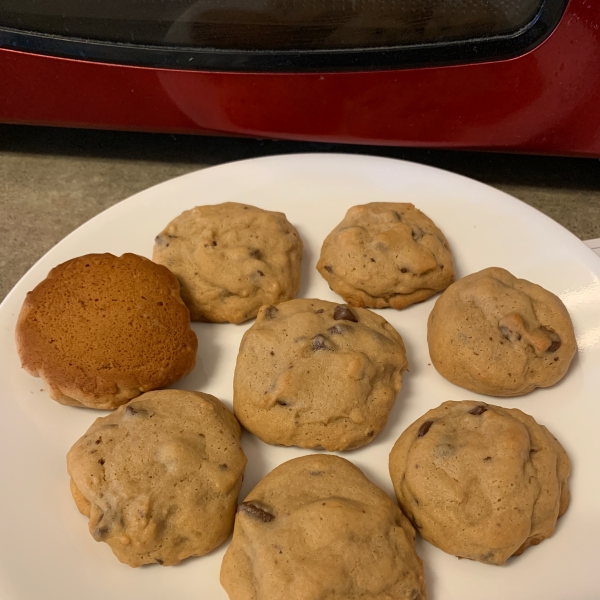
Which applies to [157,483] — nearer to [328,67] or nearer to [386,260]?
[386,260]

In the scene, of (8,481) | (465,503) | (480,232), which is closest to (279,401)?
(465,503)

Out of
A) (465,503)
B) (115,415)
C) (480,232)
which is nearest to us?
(465,503)

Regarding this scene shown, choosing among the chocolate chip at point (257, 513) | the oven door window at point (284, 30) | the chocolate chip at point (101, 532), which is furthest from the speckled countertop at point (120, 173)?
the chocolate chip at point (257, 513)

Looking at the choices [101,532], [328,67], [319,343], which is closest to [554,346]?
[319,343]

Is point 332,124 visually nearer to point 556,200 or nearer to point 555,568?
point 556,200

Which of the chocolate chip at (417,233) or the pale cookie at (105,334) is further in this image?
the chocolate chip at (417,233)

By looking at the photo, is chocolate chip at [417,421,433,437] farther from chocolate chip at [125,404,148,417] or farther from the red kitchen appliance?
the red kitchen appliance

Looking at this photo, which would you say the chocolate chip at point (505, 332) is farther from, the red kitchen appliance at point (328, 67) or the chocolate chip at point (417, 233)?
the red kitchen appliance at point (328, 67)
